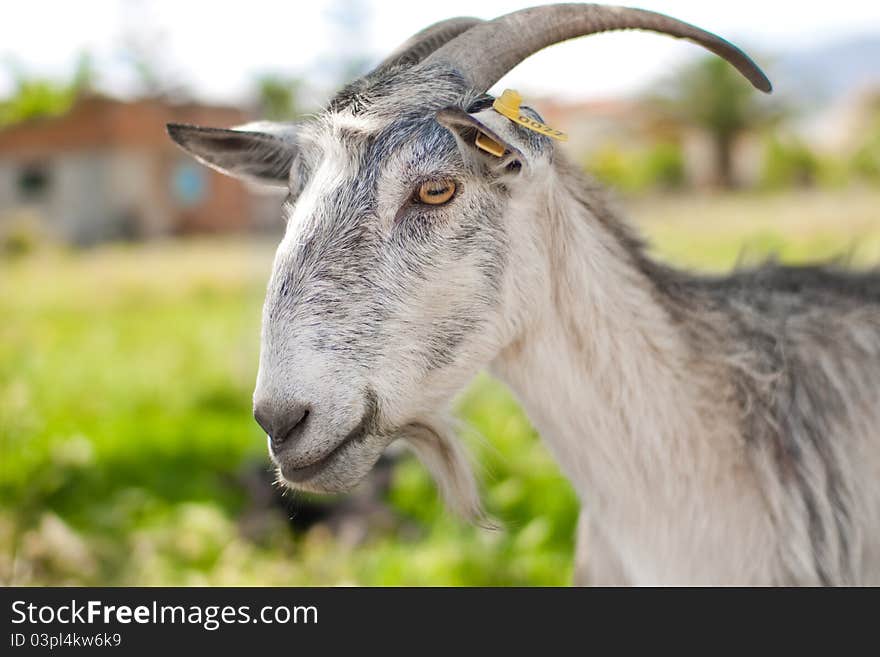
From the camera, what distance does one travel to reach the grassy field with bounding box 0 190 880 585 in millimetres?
4414

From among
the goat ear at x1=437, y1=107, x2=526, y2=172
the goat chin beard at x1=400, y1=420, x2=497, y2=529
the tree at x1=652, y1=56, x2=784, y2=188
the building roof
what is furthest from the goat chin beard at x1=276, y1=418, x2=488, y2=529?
the tree at x1=652, y1=56, x2=784, y2=188

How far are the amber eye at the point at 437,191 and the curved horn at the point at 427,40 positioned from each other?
0.47 m

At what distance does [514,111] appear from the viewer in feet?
6.23

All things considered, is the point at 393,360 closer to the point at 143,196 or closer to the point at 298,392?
the point at 298,392

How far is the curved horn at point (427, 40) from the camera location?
230 centimetres

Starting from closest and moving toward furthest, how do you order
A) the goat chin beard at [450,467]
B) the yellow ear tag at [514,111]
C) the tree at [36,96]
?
1. the yellow ear tag at [514,111]
2. the goat chin beard at [450,467]
3. the tree at [36,96]

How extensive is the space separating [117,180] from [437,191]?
1205 centimetres

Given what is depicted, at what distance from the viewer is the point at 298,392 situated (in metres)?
1.82

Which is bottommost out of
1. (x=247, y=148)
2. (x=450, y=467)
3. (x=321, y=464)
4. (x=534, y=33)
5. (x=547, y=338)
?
(x=321, y=464)

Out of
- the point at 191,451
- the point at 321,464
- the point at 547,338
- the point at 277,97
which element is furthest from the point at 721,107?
the point at 321,464

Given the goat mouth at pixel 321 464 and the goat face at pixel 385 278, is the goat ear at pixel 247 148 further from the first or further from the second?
the goat mouth at pixel 321 464

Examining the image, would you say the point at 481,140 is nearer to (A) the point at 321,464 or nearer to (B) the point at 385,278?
(B) the point at 385,278

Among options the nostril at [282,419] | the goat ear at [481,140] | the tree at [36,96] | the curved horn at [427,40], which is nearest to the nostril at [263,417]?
the nostril at [282,419]
